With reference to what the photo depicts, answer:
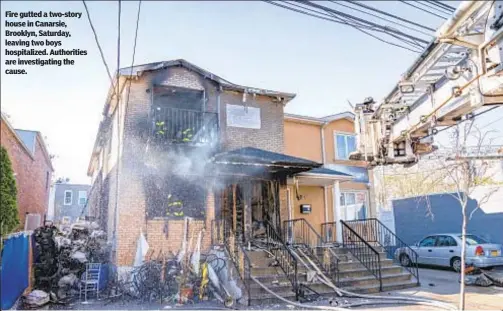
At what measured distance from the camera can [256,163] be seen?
420 inches

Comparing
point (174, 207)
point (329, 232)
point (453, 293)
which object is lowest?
point (453, 293)

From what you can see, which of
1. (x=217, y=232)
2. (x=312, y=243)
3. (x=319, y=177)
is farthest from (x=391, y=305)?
(x=319, y=177)

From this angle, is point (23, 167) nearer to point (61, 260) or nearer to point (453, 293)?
point (61, 260)

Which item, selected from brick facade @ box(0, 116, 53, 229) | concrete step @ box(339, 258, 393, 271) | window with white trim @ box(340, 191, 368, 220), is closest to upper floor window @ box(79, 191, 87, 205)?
brick facade @ box(0, 116, 53, 229)

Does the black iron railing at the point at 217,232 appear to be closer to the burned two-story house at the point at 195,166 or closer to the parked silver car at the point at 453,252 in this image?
the burned two-story house at the point at 195,166

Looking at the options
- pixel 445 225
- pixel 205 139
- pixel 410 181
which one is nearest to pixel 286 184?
pixel 205 139

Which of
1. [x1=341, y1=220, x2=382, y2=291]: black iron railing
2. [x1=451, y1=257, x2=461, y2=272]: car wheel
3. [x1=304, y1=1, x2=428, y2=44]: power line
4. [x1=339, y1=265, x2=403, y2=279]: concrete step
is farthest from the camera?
[x1=451, y1=257, x2=461, y2=272]: car wheel

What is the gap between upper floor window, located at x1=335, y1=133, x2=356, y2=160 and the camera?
15.4m

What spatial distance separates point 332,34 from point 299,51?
0.81 metres

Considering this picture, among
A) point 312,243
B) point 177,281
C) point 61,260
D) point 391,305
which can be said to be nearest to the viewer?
point 391,305

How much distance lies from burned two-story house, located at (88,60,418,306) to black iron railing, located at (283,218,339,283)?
0.73ft

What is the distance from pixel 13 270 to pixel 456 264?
13.2m

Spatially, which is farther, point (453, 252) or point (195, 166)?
point (453, 252)

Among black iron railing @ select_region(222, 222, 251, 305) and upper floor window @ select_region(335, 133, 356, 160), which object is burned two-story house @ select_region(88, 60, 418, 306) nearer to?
black iron railing @ select_region(222, 222, 251, 305)
